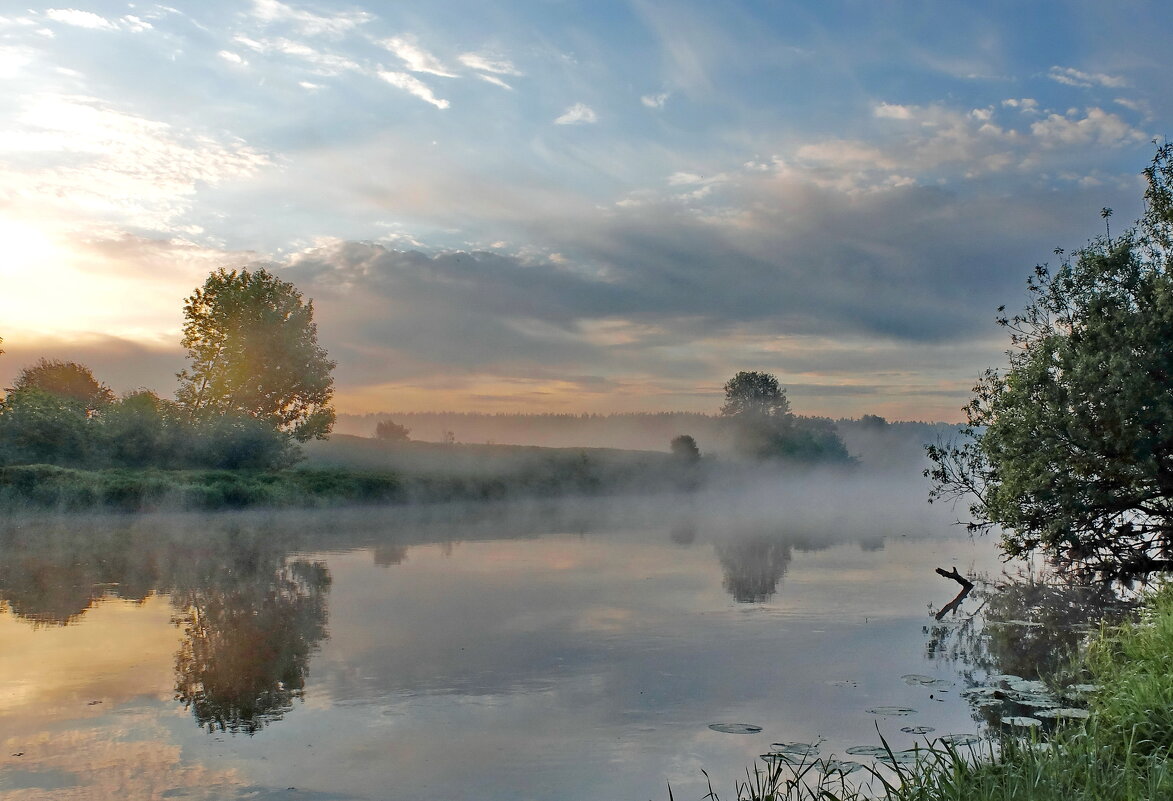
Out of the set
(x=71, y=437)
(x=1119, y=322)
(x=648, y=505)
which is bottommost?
(x=648, y=505)

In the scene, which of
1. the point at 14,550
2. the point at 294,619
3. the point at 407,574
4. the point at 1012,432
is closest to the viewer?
the point at 294,619

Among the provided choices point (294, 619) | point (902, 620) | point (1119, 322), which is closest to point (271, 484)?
point (294, 619)

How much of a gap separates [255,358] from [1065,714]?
52.0 meters

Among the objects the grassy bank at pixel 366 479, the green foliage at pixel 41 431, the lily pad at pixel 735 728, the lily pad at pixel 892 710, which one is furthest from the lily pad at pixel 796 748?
the green foliage at pixel 41 431

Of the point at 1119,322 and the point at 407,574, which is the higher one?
the point at 1119,322

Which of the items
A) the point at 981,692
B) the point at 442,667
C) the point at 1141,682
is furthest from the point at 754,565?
the point at 1141,682

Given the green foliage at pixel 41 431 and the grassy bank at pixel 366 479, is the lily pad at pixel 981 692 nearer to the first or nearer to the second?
the grassy bank at pixel 366 479

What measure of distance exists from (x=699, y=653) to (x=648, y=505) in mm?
42227

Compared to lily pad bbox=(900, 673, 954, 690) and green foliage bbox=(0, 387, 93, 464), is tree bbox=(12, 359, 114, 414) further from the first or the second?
lily pad bbox=(900, 673, 954, 690)

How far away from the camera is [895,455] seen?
4560 inches

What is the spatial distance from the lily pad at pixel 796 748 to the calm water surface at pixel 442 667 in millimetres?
113

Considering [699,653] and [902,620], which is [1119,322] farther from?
[699,653]

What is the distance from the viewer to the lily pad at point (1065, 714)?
871 centimetres

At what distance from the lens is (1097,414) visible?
1588 centimetres
